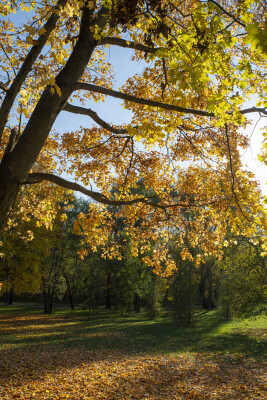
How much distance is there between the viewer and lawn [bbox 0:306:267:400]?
666 centimetres

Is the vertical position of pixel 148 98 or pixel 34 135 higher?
pixel 148 98

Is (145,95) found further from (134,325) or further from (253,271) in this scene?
(134,325)

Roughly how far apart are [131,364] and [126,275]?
14364mm

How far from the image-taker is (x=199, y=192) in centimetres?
741

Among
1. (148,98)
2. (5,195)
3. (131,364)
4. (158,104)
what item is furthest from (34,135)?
(131,364)

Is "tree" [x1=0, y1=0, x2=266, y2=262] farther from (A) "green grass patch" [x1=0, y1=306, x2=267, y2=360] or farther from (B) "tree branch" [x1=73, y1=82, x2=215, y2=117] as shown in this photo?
(A) "green grass patch" [x1=0, y1=306, x2=267, y2=360]

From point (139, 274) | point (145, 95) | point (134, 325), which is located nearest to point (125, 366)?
point (145, 95)

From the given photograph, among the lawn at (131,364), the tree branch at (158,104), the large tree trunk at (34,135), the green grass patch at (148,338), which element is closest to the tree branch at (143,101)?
the tree branch at (158,104)

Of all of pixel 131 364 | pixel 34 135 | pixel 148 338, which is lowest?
pixel 148 338

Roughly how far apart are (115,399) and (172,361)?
4501 mm

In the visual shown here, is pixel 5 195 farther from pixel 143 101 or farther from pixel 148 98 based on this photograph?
pixel 148 98

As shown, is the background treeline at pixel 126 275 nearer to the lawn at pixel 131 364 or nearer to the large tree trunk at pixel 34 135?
the lawn at pixel 131 364

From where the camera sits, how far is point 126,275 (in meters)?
23.7

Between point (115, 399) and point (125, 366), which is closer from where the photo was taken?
point (115, 399)
